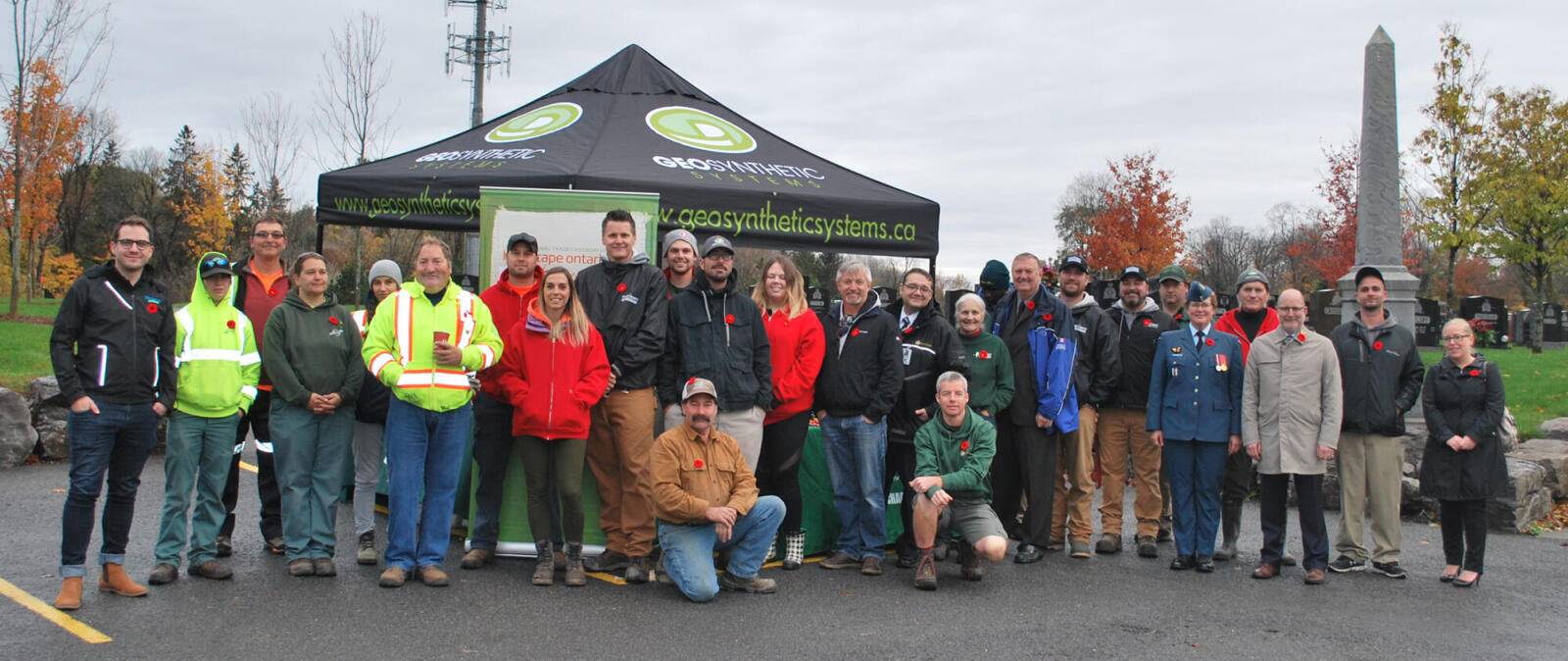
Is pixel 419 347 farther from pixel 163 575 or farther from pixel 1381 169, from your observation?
pixel 1381 169

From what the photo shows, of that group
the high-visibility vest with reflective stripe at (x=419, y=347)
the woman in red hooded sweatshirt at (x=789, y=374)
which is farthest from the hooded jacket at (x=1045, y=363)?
the high-visibility vest with reflective stripe at (x=419, y=347)

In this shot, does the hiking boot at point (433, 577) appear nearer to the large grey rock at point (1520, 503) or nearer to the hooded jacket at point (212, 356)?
the hooded jacket at point (212, 356)

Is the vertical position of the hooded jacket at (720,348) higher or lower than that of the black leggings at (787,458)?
higher

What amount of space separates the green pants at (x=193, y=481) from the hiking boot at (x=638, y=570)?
2233mm

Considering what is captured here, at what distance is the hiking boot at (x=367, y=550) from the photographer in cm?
574

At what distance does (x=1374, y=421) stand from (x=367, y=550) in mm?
6168

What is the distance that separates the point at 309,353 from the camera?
545cm

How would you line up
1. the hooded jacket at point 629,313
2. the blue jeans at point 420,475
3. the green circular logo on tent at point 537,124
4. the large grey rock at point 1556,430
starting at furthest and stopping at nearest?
the large grey rock at point 1556,430
the green circular logo on tent at point 537,124
the hooded jacket at point 629,313
the blue jeans at point 420,475

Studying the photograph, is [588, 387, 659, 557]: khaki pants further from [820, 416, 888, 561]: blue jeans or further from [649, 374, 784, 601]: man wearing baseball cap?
[820, 416, 888, 561]: blue jeans

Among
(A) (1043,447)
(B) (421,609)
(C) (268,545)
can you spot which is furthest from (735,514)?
(C) (268,545)

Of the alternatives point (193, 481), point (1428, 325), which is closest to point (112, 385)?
point (193, 481)

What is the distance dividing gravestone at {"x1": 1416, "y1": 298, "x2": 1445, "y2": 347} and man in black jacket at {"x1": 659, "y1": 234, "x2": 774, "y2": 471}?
2409cm

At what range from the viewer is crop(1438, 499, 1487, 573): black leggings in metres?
6.00

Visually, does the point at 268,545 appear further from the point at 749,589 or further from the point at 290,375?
the point at 749,589
